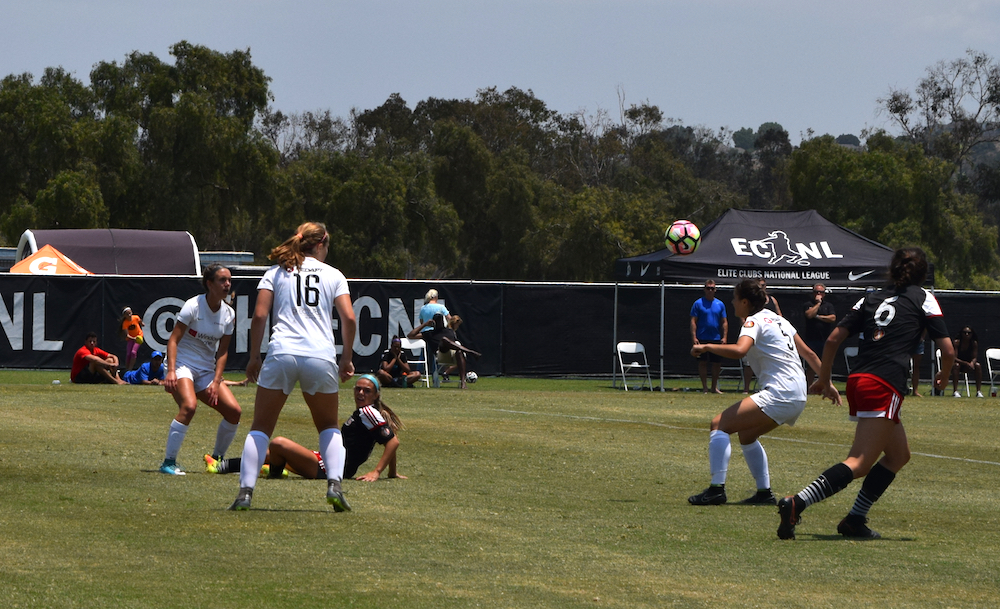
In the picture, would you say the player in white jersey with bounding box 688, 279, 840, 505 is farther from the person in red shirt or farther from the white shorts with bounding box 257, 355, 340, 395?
the person in red shirt

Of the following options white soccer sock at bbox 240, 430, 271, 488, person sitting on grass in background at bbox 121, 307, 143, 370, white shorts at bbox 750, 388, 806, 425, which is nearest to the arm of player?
white shorts at bbox 750, 388, 806, 425

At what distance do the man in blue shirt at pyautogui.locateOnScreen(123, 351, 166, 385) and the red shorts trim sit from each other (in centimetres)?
1887

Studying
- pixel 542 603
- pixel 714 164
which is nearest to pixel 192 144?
pixel 542 603

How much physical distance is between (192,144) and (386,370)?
30211mm

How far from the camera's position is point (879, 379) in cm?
772

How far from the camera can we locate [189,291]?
2777cm

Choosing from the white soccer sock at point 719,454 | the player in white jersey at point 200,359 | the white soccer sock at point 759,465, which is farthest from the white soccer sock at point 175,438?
the white soccer sock at point 759,465

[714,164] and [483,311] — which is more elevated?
[714,164]

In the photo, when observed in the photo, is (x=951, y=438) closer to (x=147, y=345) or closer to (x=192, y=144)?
(x=147, y=345)

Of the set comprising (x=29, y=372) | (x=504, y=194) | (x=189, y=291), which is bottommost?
(x=29, y=372)

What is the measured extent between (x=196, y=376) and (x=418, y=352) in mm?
15429

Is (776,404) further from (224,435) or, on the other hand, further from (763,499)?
(224,435)

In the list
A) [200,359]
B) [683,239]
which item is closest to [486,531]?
[200,359]

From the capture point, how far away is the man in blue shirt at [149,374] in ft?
80.2
